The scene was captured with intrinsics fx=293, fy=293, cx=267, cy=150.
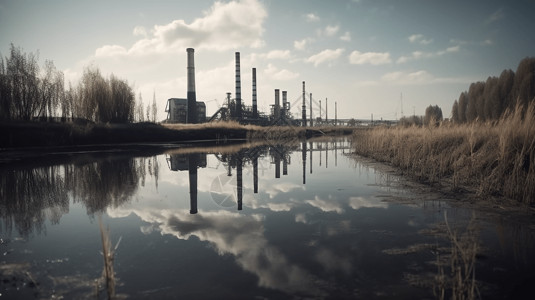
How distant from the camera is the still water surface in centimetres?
256

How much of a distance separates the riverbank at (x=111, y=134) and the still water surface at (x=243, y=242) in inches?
465

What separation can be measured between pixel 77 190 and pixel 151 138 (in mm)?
16524

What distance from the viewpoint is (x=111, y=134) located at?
19859 millimetres

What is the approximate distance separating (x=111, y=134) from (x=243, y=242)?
19.3 metres

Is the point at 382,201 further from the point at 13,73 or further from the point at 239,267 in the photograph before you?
the point at 13,73

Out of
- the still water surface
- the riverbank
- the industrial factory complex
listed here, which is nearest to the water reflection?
the still water surface

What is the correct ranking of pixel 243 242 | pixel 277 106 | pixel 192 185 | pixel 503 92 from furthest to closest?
pixel 277 106, pixel 503 92, pixel 192 185, pixel 243 242

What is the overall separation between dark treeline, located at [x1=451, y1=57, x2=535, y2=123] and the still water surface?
28.9m

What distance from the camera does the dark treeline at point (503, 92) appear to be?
34.9 m

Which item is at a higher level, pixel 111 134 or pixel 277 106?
pixel 277 106

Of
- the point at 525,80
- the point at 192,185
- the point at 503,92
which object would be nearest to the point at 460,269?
the point at 192,185

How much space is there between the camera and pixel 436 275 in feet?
8.78

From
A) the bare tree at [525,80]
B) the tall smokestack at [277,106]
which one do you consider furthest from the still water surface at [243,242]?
the tall smokestack at [277,106]

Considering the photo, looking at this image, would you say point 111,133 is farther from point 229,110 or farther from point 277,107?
point 277,107
